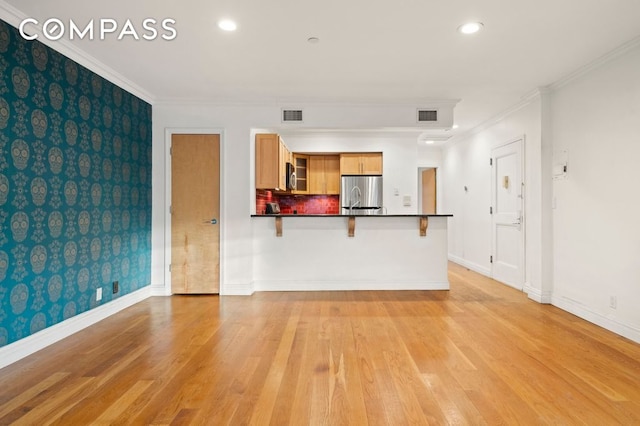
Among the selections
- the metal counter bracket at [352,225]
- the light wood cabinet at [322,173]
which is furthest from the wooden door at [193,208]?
the light wood cabinet at [322,173]

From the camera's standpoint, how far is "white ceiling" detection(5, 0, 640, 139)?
8.19 ft

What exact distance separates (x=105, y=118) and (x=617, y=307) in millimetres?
5393

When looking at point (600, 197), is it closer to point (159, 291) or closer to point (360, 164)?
point (360, 164)

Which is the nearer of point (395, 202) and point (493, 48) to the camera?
point (493, 48)

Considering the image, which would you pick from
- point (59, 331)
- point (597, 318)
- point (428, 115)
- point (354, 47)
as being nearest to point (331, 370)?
point (59, 331)

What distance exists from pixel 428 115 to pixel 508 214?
193cm

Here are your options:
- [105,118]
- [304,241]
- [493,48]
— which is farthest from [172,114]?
[493,48]

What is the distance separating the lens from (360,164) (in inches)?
256

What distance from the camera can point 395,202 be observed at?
6570mm

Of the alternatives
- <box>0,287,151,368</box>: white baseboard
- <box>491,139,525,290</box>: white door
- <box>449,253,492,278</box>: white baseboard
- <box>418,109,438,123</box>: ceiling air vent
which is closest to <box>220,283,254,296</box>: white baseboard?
<box>0,287,151,368</box>: white baseboard

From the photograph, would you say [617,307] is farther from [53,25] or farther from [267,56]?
[53,25]

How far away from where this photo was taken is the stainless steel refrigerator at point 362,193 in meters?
6.52

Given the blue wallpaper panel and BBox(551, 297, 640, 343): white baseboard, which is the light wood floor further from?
the blue wallpaper panel

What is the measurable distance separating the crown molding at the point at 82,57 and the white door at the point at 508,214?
5.03m
